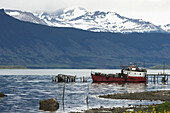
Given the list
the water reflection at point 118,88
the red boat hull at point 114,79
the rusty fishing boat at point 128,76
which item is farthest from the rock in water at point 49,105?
the red boat hull at point 114,79

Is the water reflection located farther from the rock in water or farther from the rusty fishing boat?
the rock in water

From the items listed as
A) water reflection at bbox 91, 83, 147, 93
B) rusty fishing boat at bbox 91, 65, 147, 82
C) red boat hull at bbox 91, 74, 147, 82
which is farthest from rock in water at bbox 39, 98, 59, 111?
red boat hull at bbox 91, 74, 147, 82

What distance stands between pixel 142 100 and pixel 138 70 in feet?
233

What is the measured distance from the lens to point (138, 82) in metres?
149

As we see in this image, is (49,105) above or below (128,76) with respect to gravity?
below

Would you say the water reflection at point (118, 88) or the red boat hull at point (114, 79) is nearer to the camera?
the water reflection at point (118, 88)

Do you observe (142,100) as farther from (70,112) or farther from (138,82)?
(138,82)

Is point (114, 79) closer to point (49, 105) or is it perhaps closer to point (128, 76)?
point (128, 76)

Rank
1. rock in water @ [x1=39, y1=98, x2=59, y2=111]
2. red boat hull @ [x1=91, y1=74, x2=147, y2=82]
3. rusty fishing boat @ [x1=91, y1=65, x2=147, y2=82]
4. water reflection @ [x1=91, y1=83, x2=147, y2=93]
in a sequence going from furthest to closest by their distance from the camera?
red boat hull @ [x1=91, y1=74, x2=147, y2=82] → rusty fishing boat @ [x1=91, y1=65, x2=147, y2=82] → water reflection @ [x1=91, y1=83, x2=147, y2=93] → rock in water @ [x1=39, y1=98, x2=59, y2=111]

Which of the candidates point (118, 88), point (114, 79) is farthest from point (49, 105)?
point (114, 79)

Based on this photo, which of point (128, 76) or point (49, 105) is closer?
point (49, 105)

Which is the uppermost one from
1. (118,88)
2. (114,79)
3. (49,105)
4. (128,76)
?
(128,76)

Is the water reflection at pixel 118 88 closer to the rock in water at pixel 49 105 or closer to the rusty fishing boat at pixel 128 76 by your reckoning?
the rusty fishing boat at pixel 128 76

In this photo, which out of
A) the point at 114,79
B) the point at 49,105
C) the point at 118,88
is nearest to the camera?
the point at 49,105
